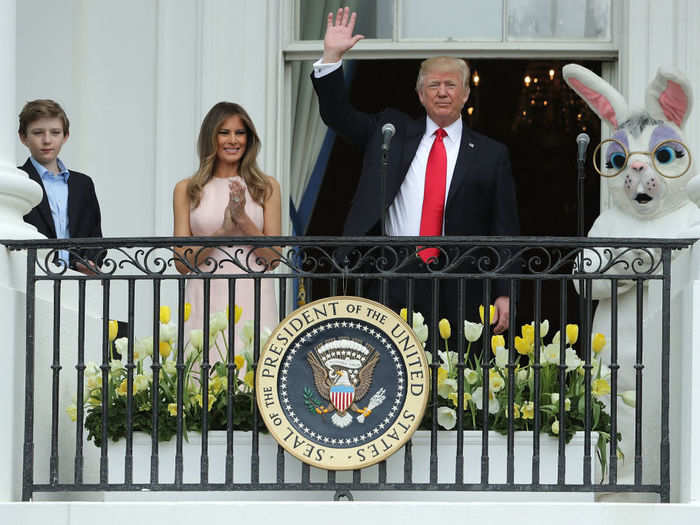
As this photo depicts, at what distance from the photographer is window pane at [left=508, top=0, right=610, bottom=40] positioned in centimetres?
937

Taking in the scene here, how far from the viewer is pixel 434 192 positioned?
7.86 metres

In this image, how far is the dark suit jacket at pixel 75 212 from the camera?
774cm

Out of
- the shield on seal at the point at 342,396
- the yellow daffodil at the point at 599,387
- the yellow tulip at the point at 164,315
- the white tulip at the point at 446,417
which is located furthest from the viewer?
the yellow tulip at the point at 164,315

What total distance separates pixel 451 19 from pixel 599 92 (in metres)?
1.56

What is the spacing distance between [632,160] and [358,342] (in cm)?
212

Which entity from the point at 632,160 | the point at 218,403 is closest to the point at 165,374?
the point at 218,403

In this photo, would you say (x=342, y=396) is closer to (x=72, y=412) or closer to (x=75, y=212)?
(x=72, y=412)

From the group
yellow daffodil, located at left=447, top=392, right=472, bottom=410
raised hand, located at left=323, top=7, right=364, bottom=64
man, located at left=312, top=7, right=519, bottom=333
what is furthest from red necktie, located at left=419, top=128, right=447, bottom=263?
yellow daffodil, located at left=447, top=392, right=472, bottom=410

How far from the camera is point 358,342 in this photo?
253 inches

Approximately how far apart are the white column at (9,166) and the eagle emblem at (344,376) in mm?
1271

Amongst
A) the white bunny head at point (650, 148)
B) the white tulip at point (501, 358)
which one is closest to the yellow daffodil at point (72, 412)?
the white tulip at point (501, 358)

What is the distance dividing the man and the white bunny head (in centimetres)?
52

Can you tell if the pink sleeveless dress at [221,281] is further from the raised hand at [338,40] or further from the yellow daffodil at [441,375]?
the yellow daffodil at [441,375]

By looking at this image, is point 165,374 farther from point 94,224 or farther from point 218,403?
point 94,224
